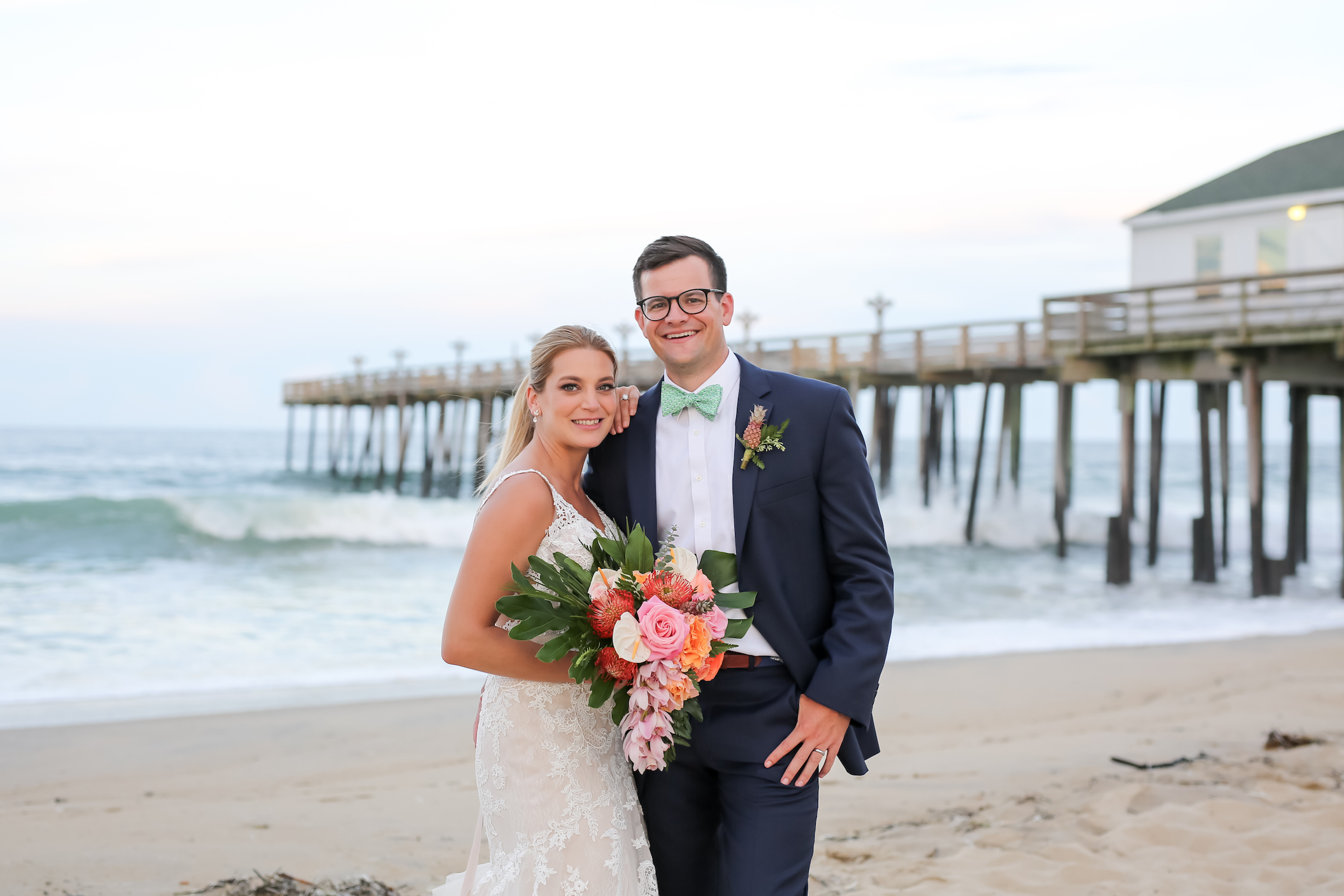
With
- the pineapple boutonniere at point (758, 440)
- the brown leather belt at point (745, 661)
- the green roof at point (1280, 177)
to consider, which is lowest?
the brown leather belt at point (745, 661)

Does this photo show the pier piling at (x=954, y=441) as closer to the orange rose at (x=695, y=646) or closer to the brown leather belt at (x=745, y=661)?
the brown leather belt at (x=745, y=661)

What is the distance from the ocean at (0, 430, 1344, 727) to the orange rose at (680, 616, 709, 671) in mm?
6752

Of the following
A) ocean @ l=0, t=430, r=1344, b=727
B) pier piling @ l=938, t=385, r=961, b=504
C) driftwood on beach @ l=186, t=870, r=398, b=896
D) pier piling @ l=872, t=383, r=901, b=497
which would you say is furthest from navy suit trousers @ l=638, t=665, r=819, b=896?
pier piling @ l=938, t=385, r=961, b=504

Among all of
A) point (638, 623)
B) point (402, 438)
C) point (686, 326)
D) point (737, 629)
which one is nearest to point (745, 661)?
point (737, 629)

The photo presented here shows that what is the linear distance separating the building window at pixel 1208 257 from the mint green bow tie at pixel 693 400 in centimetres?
1926

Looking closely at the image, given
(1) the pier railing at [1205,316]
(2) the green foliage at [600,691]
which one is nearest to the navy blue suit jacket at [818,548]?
A: (2) the green foliage at [600,691]

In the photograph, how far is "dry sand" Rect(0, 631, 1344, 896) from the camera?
4.31m

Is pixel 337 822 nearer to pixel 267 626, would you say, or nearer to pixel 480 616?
pixel 480 616

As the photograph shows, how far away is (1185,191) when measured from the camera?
20797mm

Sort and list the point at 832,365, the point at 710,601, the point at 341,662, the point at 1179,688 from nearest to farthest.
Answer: the point at 710,601 → the point at 1179,688 → the point at 341,662 → the point at 832,365

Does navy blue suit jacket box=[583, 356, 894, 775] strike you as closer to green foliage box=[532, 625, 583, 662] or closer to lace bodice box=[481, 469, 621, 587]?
lace bodice box=[481, 469, 621, 587]

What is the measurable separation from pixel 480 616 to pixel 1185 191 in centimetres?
2199

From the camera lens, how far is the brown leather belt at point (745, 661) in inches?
106

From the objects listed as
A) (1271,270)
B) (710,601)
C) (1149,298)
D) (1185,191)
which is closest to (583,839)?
(710,601)
